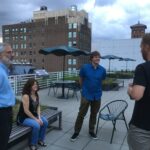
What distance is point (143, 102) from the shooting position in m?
2.58

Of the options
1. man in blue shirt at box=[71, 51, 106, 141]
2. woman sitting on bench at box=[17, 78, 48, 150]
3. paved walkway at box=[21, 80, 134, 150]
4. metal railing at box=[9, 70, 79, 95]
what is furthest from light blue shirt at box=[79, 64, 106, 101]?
metal railing at box=[9, 70, 79, 95]

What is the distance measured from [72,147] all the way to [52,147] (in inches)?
14.7

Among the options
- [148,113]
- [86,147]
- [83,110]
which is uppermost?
[148,113]

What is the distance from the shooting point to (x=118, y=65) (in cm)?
5044

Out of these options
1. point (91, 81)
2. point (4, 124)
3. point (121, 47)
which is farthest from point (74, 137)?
point (121, 47)

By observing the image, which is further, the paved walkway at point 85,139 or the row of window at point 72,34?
the row of window at point 72,34

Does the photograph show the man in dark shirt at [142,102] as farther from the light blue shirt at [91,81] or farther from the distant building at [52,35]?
the distant building at [52,35]

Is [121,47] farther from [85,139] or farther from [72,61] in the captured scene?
[85,139]

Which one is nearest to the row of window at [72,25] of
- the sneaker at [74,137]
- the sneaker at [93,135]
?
the sneaker at [93,135]

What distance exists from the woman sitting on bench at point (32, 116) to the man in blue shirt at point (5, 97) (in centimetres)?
158

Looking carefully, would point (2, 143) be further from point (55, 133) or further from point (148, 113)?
point (55, 133)

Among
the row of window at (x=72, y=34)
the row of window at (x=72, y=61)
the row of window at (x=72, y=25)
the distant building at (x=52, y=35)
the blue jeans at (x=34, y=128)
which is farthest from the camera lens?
the row of window at (x=72, y=34)

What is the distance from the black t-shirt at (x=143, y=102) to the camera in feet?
8.21

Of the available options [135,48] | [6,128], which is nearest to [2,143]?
[6,128]
